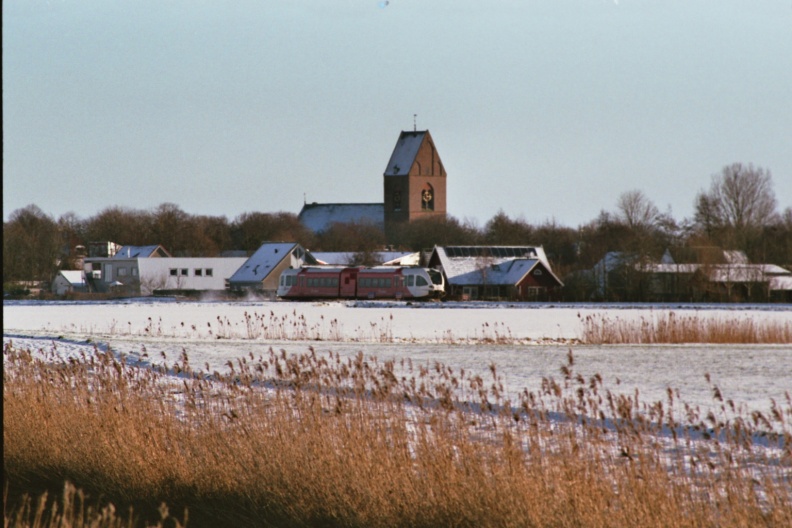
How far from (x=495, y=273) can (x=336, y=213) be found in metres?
81.7

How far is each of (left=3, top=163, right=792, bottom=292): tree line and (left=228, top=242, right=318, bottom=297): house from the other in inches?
319

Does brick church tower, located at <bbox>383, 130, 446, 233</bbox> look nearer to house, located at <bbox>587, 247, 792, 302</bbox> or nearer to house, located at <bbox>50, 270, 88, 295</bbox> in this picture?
house, located at <bbox>50, 270, 88, 295</bbox>

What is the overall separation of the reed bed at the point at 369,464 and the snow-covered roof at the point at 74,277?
4031 inches

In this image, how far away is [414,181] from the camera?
501 feet

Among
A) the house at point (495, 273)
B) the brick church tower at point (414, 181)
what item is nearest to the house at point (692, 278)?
the house at point (495, 273)

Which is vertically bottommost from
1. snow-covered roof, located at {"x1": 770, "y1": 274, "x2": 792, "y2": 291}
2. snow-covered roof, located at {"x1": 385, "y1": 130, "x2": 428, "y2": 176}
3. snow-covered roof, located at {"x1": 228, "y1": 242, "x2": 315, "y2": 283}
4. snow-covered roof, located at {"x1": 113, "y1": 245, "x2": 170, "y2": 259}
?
snow-covered roof, located at {"x1": 770, "y1": 274, "x2": 792, "y2": 291}

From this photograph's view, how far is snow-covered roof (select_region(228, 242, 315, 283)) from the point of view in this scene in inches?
3939

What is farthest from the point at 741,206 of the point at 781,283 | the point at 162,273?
the point at 162,273

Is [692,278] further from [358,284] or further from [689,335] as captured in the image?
[689,335]

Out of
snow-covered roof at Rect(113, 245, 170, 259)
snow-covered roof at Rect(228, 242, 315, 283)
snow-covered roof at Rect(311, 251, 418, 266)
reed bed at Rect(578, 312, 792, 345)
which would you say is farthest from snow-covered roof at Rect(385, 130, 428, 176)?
reed bed at Rect(578, 312, 792, 345)

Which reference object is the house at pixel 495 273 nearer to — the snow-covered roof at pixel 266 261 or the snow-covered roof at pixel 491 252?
the snow-covered roof at pixel 491 252

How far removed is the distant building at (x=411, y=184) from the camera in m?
152

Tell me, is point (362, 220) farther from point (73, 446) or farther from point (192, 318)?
point (73, 446)

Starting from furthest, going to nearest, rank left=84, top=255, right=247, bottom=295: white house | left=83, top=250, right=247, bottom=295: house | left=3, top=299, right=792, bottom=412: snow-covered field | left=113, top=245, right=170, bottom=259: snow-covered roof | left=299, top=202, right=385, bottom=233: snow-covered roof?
left=299, top=202, right=385, bottom=233: snow-covered roof
left=113, top=245, right=170, bottom=259: snow-covered roof
left=84, top=255, right=247, bottom=295: white house
left=83, top=250, right=247, bottom=295: house
left=3, top=299, right=792, bottom=412: snow-covered field
